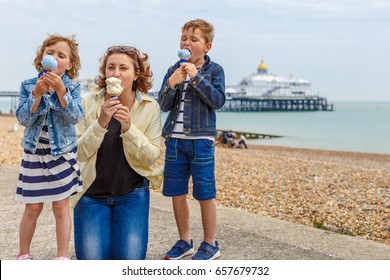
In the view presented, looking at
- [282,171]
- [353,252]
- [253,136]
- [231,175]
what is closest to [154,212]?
[353,252]

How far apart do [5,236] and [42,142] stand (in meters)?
1.52

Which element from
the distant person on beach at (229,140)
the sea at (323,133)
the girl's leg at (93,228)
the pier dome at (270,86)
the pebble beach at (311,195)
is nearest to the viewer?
the girl's leg at (93,228)

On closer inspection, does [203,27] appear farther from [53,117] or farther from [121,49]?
[53,117]

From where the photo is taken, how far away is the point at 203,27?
12.1 ft

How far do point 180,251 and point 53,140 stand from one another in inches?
49.6

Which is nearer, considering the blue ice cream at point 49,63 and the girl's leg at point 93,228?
the blue ice cream at point 49,63

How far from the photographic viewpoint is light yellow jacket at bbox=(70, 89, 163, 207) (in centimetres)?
323

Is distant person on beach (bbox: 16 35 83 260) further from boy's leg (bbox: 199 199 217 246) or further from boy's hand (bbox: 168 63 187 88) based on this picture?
boy's leg (bbox: 199 199 217 246)

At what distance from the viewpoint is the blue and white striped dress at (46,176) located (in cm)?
325

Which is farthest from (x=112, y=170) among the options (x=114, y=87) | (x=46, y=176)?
(x=114, y=87)

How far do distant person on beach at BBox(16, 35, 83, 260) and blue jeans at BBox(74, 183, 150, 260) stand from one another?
0.40 feet

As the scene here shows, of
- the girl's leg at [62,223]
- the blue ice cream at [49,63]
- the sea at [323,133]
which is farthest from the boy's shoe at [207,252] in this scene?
the sea at [323,133]

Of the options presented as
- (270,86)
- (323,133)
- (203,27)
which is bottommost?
(323,133)

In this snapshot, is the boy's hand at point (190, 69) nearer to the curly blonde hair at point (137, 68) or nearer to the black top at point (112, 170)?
the curly blonde hair at point (137, 68)
